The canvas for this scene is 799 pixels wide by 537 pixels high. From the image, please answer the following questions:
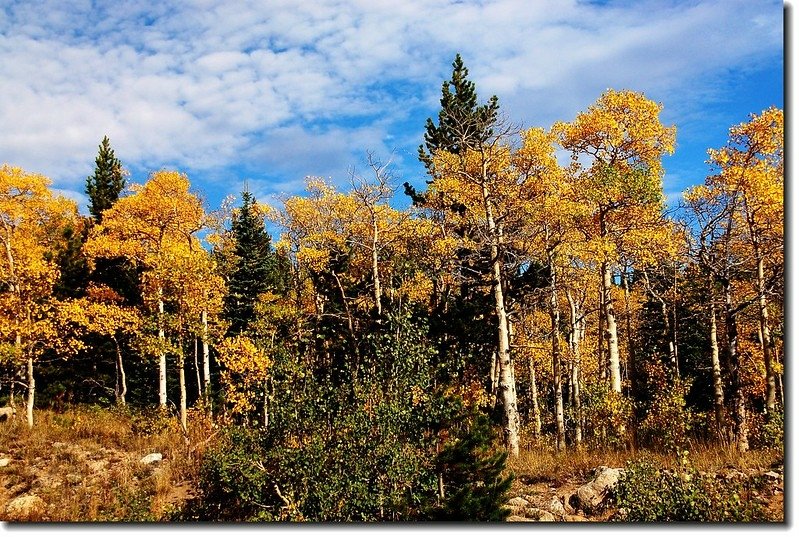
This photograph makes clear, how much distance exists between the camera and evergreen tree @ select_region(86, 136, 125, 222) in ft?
78.9

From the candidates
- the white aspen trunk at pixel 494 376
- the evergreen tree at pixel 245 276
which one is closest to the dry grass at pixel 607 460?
the white aspen trunk at pixel 494 376

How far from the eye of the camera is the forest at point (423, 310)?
20.6ft

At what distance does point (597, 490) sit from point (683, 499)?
1.81 meters

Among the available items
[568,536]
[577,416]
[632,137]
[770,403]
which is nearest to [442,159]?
[632,137]

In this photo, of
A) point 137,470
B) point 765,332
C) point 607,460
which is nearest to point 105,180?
point 137,470

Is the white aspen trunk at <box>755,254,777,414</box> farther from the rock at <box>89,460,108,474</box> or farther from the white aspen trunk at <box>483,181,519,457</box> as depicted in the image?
the rock at <box>89,460,108,474</box>

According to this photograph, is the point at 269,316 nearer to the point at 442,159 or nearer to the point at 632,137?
the point at 442,159

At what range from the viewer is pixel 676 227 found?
11.1 meters

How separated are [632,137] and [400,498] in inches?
395

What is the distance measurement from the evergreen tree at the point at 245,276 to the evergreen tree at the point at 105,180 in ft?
17.9

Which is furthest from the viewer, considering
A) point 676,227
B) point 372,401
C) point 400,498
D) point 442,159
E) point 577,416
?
point 442,159

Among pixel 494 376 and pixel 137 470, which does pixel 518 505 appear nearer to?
pixel 137 470

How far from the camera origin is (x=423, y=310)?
13.1 metres

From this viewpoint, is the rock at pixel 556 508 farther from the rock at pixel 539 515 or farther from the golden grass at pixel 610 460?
the golden grass at pixel 610 460
